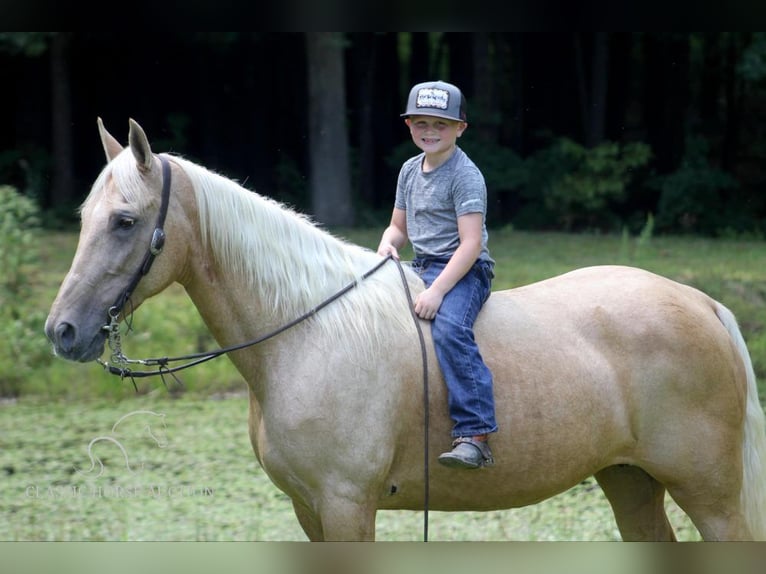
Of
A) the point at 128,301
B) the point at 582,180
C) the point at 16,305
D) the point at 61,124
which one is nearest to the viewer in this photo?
the point at 128,301

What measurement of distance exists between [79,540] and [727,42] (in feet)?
36.5

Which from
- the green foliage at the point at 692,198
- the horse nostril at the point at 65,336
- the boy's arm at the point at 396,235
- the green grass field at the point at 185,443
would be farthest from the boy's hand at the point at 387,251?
the green foliage at the point at 692,198

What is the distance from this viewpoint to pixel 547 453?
11.8 feet

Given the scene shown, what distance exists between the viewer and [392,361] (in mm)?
3457

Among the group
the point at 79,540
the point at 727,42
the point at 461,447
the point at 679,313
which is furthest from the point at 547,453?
the point at 727,42

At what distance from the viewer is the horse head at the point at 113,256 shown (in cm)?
313

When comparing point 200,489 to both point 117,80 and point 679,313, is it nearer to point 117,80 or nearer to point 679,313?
point 679,313

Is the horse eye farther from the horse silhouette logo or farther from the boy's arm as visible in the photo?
the horse silhouette logo

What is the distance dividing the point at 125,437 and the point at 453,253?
4.38 m

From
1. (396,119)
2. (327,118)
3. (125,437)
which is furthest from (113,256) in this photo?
(396,119)

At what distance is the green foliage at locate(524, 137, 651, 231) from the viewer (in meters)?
11.6

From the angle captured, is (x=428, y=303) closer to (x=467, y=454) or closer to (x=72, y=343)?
(x=467, y=454)

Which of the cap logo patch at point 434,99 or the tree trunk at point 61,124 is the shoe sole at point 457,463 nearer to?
the cap logo patch at point 434,99

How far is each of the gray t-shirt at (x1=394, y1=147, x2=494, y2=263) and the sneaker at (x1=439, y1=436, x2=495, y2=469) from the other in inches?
29.1
